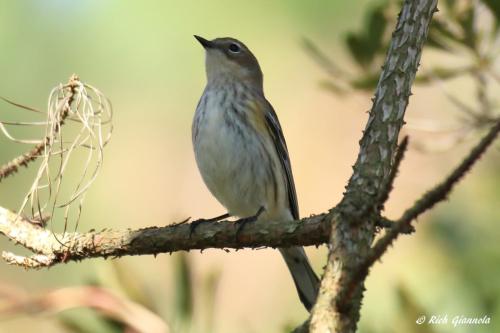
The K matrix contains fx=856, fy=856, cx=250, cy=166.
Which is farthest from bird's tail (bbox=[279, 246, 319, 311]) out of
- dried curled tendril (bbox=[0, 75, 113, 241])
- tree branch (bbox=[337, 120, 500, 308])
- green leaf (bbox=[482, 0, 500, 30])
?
tree branch (bbox=[337, 120, 500, 308])

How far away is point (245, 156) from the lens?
4832mm

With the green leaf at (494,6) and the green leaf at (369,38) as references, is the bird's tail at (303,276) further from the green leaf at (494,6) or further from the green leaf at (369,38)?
the green leaf at (494,6)

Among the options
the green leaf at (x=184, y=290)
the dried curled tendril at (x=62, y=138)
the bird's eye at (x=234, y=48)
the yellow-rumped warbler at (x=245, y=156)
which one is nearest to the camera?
the dried curled tendril at (x=62, y=138)

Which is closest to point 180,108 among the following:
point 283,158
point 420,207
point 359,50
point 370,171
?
point 283,158

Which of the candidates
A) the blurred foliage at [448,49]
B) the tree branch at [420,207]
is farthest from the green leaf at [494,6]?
the tree branch at [420,207]

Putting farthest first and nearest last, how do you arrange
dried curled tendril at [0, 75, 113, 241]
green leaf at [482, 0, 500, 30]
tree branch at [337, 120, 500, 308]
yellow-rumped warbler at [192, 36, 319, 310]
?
1. yellow-rumped warbler at [192, 36, 319, 310]
2. green leaf at [482, 0, 500, 30]
3. dried curled tendril at [0, 75, 113, 241]
4. tree branch at [337, 120, 500, 308]

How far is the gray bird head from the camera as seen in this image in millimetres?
5293

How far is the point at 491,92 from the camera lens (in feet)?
18.7

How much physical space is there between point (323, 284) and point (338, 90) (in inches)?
82.8

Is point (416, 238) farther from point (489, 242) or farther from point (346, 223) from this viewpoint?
point (346, 223)

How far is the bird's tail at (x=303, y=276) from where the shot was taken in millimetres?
4535

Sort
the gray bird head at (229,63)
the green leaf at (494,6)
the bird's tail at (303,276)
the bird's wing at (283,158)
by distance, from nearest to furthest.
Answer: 1. the green leaf at (494,6)
2. the bird's tail at (303,276)
3. the bird's wing at (283,158)
4. the gray bird head at (229,63)

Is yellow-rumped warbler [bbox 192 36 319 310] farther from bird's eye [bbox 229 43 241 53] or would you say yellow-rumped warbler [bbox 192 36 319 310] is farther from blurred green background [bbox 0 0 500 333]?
blurred green background [bbox 0 0 500 333]

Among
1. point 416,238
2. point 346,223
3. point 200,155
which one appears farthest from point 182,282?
point 416,238
